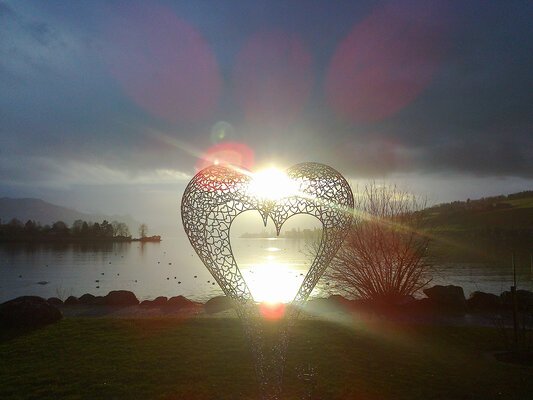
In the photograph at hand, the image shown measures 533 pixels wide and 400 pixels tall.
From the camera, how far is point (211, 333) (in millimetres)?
12406

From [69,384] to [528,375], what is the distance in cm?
910

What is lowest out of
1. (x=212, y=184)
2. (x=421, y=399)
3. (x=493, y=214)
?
(x=421, y=399)

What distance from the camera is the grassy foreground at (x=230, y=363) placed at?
807 cm

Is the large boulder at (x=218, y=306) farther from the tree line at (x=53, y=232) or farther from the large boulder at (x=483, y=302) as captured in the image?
the tree line at (x=53, y=232)

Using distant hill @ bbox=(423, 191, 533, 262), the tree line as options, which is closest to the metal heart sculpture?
distant hill @ bbox=(423, 191, 533, 262)

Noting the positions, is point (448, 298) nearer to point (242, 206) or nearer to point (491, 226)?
point (242, 206)

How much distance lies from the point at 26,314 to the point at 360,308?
1186cm

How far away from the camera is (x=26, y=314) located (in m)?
13.6

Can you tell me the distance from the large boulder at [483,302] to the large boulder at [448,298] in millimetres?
518

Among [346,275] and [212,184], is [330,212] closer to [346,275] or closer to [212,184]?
[212,184]

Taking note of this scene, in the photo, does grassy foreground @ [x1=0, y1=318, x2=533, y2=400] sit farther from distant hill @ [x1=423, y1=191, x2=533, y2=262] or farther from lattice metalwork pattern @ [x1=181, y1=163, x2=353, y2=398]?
distant hill @ [x1=423, y1=191, x2=533, y2=262]

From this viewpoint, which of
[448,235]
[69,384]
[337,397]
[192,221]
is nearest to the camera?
[192,221]

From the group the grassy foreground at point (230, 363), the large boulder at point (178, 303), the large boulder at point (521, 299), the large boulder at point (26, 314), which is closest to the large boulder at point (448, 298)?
the large boulder at point (521, 299)

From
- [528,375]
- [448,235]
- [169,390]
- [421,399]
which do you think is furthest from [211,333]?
[448,235]
